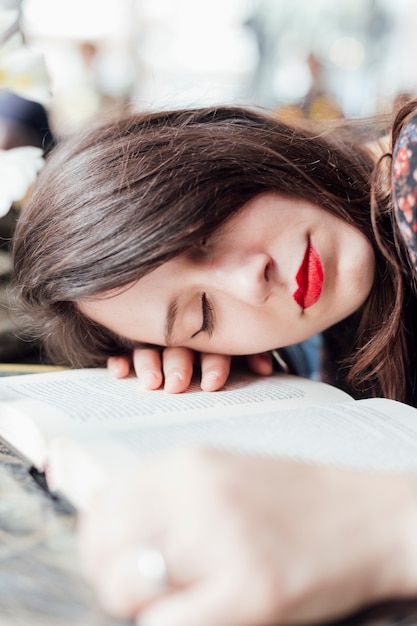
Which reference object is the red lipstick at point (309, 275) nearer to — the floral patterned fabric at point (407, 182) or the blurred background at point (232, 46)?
the floral patterned fabric at point (407, 182)

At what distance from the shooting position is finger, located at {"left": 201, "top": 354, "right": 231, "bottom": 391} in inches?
32.9

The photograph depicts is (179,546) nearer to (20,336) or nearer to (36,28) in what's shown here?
(20,336)

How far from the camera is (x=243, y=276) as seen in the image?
2.51 feet

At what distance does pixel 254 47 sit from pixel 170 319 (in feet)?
13.8

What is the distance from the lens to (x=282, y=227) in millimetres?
811

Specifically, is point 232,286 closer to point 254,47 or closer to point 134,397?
point 134,397

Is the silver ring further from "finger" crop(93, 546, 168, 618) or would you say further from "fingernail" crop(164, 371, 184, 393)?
"fingernail" crop(164, 371, 184, 393)

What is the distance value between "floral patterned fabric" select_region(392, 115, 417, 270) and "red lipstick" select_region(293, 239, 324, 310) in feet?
0.51

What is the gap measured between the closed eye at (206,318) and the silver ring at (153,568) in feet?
1.56

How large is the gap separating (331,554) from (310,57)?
394 cm

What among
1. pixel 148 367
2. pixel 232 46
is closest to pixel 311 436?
pixel 148 367

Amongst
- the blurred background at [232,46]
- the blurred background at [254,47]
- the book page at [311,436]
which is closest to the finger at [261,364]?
the book page at [311,436]

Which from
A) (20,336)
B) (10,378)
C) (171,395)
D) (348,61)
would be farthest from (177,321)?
(348,61)

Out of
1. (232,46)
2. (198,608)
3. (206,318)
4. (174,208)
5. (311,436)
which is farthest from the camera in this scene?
(232,46)
